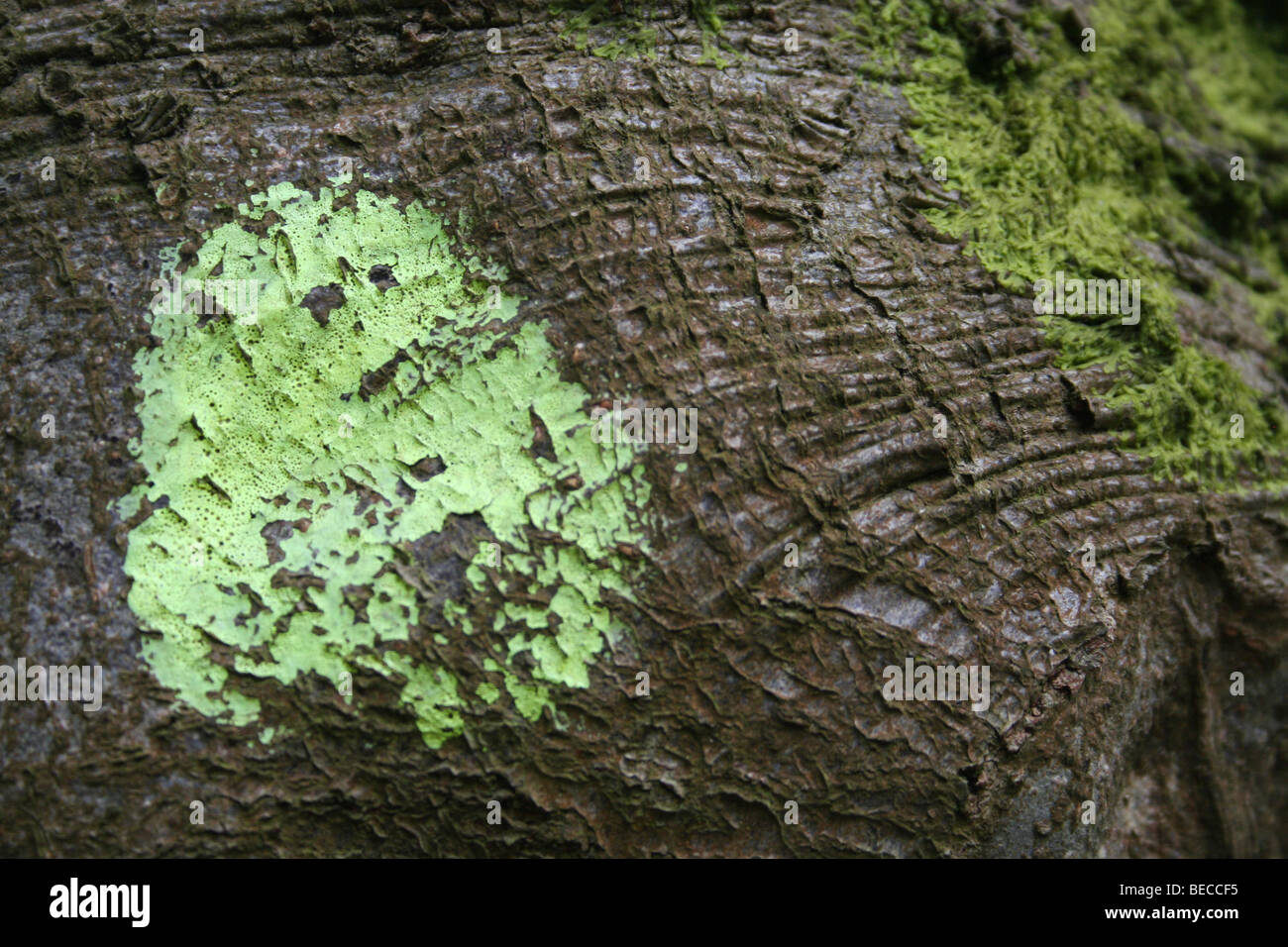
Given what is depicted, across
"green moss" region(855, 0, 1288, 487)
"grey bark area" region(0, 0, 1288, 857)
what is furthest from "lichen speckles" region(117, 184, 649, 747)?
"green moss" region(855, 0, 1288, 487)

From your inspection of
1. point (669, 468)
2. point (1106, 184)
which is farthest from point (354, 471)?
point (1106, 184)

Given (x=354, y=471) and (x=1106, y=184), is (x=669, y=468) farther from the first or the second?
(x=1106, y=184)

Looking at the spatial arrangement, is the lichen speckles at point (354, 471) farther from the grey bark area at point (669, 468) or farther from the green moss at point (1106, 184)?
the green moss at point (1106, 184)

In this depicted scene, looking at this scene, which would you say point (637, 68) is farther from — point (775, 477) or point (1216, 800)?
point (1216, 800)

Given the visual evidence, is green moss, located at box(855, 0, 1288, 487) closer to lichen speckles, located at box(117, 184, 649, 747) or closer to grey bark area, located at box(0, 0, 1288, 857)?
grey bark area, located at box(0, 0, 1288, 857)

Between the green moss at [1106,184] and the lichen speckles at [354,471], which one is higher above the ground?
the green moss at [1106,184]

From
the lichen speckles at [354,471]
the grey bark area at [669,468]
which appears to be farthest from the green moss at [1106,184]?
the lichen speckles at [354,471]
